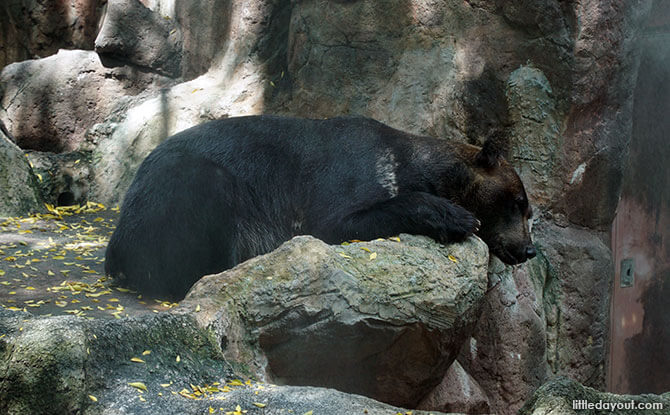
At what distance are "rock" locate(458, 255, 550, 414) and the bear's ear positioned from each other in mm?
1130

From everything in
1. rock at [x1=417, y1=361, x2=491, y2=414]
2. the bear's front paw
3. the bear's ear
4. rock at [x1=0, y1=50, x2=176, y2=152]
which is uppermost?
rock at [x1=0, y1=50, x2=176, y2=152]

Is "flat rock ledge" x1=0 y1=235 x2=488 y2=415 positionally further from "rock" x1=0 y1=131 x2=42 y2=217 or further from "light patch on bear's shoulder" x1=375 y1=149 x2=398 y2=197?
"rock" x1=0 y1=131 x2=42 y2=217

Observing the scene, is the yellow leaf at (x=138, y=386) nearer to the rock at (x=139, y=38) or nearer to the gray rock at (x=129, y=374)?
the gray rock at (x=129, y=374)

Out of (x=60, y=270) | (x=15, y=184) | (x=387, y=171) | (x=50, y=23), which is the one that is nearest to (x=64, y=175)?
(x=15, y=184)

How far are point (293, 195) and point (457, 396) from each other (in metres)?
2.21

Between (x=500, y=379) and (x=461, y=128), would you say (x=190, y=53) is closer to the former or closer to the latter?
(x=461, y=128)

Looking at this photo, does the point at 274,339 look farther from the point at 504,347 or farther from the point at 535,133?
the point at 535,133

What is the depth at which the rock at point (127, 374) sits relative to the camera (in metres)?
3.48

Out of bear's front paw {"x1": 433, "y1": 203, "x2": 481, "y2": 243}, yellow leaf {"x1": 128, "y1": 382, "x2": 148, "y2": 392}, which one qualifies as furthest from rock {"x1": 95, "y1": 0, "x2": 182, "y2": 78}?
yellow leaf {"x1": 128, "y1": 382, "x2": 148, "y2": 392}

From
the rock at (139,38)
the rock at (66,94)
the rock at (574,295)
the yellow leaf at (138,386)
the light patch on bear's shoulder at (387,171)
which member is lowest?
the rock at (574,295)

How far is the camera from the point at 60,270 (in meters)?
6.30

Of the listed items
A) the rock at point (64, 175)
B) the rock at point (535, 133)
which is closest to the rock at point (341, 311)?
the rock at point (535, 133)

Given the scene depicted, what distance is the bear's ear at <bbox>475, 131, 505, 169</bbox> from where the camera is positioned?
21.0 feet

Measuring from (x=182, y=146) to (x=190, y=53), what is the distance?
4.13m
